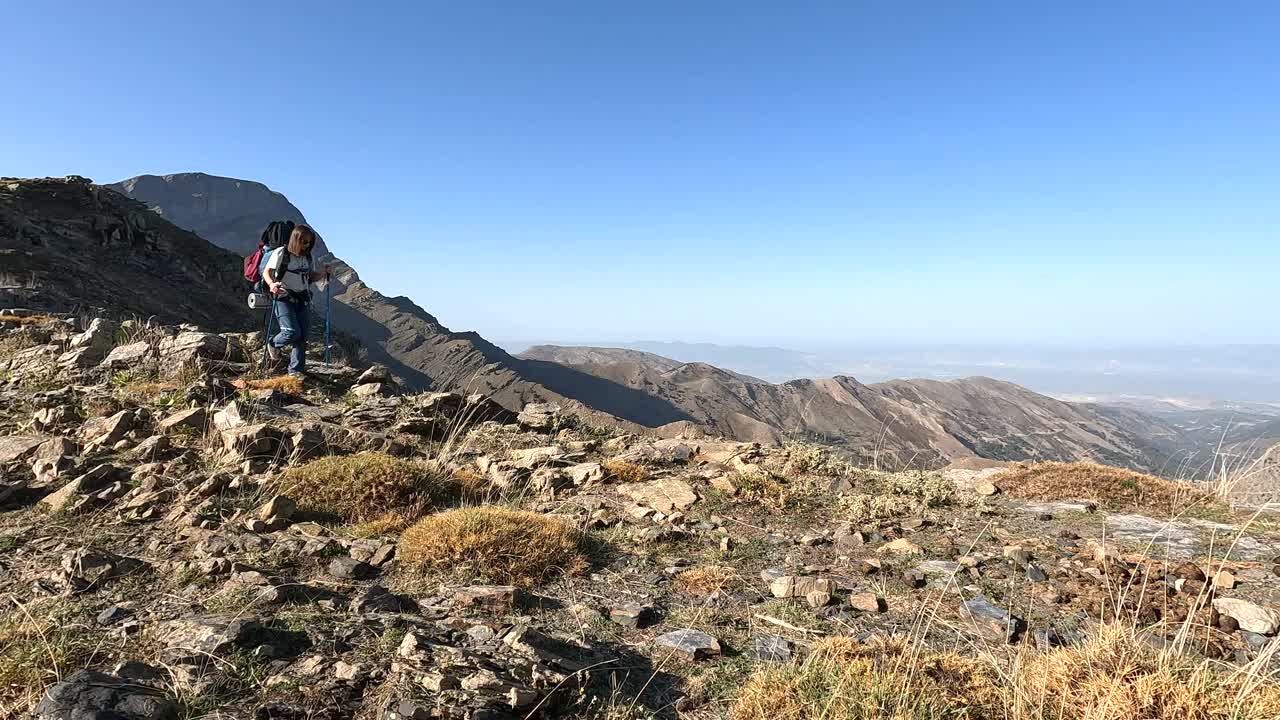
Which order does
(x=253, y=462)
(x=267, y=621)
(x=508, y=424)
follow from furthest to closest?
(x=508, y=424) < (x=253, y=462) < (x=267, y=621)

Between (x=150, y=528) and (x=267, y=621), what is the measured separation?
2.63m

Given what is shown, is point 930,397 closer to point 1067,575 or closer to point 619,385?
point 619,385

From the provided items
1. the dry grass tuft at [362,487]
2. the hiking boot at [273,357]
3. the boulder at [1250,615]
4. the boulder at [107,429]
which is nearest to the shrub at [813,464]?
the boulder at [1250,615]

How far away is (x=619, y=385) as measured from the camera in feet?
367

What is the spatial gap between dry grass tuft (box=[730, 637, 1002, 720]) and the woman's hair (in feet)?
32.7

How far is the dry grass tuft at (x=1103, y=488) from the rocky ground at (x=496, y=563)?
43 mm

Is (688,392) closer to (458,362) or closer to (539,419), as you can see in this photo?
(458,362)

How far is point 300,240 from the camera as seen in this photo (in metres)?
9.90

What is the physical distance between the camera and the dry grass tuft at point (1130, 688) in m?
2.44

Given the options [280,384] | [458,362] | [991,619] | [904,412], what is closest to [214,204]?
[458,362]

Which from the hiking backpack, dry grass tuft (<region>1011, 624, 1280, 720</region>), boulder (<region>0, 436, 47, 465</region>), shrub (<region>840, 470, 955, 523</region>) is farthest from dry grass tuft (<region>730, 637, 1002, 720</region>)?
the hiking backpack

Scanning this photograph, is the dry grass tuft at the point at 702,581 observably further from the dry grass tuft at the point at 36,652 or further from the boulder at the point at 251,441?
the boulder at the point at 251,441

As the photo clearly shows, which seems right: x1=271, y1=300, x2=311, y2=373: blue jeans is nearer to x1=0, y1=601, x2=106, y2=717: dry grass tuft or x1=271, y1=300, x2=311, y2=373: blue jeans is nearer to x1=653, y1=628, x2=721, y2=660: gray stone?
x1=0, y1=601, x2=106, y2=717: dry grass tuft

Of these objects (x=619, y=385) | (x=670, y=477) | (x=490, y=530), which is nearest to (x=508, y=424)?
(x=670, y=477)
